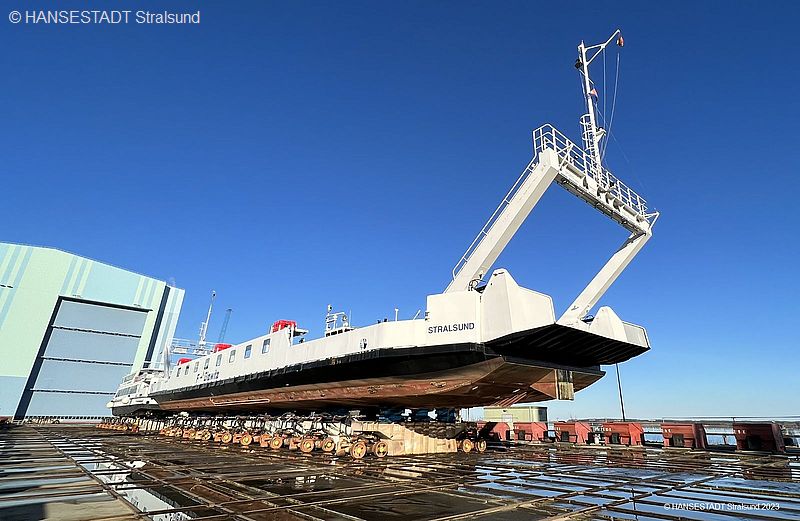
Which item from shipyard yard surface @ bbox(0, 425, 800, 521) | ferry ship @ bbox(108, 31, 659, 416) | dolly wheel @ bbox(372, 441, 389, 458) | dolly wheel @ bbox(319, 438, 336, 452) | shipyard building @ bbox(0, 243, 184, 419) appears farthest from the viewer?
shipyard building @ bbox(0, 243, 184, 419)

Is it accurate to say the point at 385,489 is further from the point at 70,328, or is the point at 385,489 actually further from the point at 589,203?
the point at 70,328

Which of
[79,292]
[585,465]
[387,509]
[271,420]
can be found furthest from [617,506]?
[79,292]

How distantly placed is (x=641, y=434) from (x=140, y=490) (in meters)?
27.2

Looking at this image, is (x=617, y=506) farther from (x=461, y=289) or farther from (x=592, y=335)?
(x=461, y=289)

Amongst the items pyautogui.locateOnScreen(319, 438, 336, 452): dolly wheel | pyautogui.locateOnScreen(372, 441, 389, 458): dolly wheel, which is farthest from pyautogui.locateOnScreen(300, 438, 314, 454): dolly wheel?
pyautogui.locateOnScreen(372, 441, 389, 458): dolly wheel

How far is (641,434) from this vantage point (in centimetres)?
2612

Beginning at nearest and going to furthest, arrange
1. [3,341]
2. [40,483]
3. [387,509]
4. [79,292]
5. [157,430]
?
1. [387,509]
2. [40,483]
3. [157,430]
4. [3,341]
5. [79,292]

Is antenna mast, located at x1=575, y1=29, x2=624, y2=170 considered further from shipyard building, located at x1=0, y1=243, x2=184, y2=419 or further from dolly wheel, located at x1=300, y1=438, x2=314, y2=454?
shipyard building, located at x1=0, y1=243, x2=184, y2=419

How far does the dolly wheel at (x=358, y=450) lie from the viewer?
16.6m

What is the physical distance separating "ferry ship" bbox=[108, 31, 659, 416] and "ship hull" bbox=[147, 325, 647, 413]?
0.04 meters

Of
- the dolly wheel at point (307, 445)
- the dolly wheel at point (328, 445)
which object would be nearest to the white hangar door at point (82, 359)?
the dolly wheel at point (307, 445)

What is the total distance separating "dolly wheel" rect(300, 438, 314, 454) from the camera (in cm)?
1897

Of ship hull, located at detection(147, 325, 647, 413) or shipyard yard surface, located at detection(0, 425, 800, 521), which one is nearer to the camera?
shipyard yard surface, located at detection(0, 425, 800, 521)

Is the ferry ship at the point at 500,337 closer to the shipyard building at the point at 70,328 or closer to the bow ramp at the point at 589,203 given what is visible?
the bow ramp at the point at 589,203
